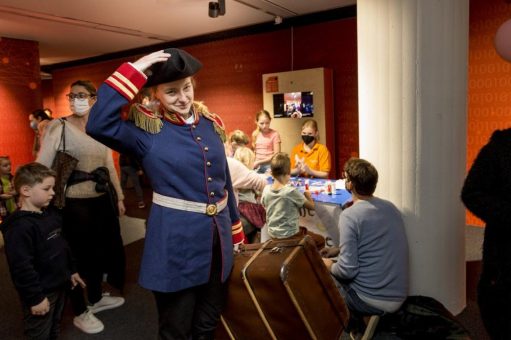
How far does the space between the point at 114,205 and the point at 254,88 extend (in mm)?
4554

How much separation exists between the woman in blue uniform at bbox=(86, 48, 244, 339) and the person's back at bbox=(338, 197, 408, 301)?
2.62ft

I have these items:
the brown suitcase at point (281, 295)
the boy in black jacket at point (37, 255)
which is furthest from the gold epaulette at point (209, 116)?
the boy in black jacket at point (37, 255)

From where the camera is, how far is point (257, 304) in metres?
1.85

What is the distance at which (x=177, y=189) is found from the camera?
1622 mm

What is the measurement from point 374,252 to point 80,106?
6.33ft

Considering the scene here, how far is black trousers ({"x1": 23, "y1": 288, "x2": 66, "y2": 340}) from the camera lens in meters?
2.23

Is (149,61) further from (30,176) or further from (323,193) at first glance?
(323,193)

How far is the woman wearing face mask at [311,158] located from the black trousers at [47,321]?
2820mm

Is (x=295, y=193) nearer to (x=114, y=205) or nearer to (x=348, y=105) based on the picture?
(x=114, y=205)

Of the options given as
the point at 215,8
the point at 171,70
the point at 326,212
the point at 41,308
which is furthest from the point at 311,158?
the point at 171,70

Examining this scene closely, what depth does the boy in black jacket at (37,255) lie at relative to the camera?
6.97ft

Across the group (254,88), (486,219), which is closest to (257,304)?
(486,219)

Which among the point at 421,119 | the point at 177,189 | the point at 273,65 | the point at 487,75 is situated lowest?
the point at 177,189

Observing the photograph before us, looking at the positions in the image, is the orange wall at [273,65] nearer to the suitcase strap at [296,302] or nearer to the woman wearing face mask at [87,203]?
the woman wearing face mask at [87,203]
